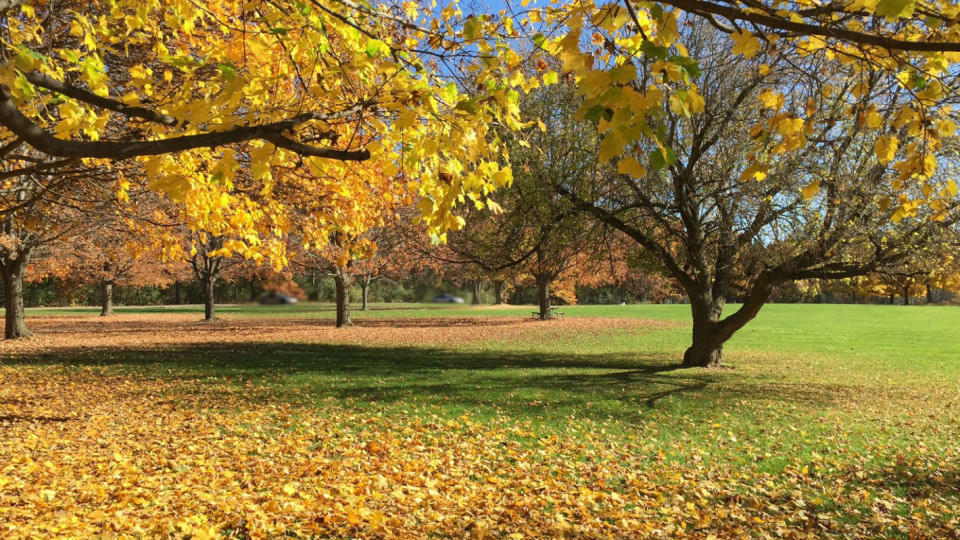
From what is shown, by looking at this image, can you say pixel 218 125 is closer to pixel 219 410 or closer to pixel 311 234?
pixel 311 234

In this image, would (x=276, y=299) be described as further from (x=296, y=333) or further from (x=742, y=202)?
(x=296, y=333)

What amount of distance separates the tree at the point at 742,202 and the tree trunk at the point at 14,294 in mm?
16931

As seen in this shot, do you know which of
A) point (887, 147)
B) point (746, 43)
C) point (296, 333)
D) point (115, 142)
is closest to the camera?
point (746, 43)

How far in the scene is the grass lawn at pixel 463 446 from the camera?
425 cm

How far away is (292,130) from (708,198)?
939cm

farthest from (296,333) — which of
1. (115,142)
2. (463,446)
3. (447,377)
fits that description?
(115,142)

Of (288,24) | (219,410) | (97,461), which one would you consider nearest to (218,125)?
(288,24)

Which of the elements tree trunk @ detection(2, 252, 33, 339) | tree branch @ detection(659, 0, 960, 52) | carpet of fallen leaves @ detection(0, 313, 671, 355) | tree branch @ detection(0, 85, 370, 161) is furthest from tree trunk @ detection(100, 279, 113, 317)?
tree branch @ detection(659, 0, 960, 52)

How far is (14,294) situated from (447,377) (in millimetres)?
15417

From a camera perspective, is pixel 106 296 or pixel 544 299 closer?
pixel 544 299

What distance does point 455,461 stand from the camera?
5.99 m

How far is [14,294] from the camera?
17797 millimetres

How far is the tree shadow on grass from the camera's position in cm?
938

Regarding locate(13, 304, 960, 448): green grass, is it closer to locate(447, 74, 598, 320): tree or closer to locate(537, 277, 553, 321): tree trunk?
locate(447, 74, 598, 320): tree
